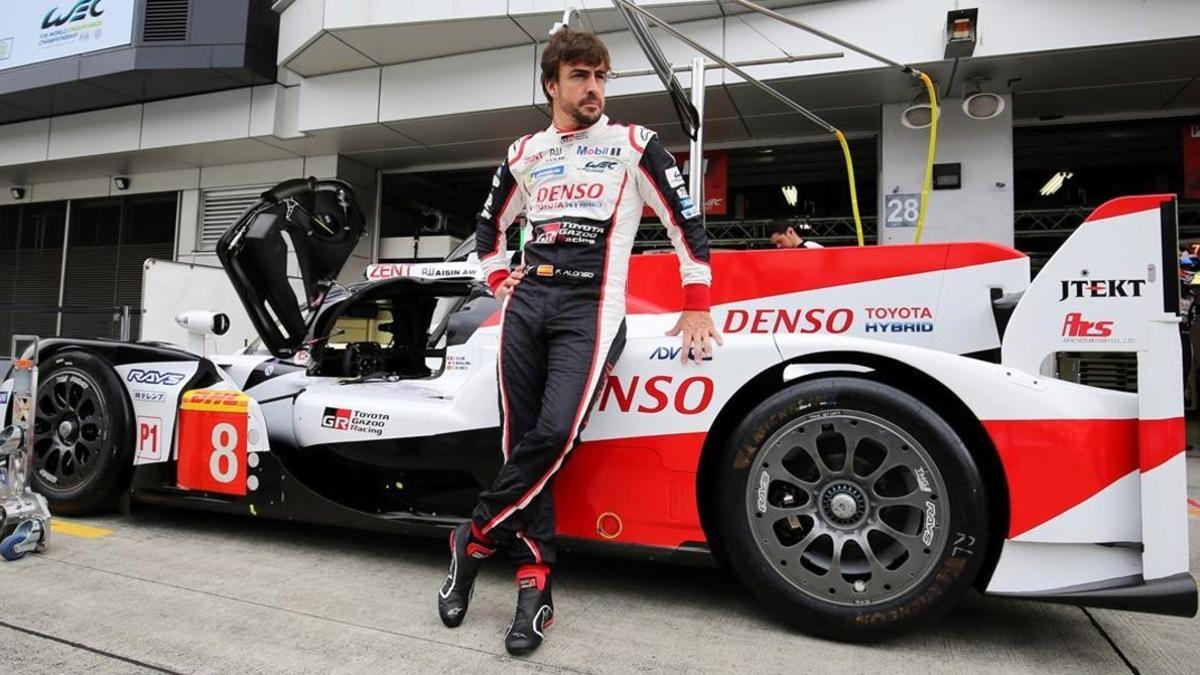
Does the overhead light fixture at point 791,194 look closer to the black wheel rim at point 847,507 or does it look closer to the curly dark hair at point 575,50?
the curly dark hair at point 575,50

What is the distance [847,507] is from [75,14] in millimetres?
12281

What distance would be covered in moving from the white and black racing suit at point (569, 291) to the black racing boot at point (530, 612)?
2.0 inches

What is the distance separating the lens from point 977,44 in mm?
6461

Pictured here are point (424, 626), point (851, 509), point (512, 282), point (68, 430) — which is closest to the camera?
point (851, 509)

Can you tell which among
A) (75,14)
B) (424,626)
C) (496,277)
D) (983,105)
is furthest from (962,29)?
(75,14)

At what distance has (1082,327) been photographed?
6.42ft

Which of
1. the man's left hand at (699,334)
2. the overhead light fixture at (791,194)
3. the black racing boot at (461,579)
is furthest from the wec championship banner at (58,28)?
the man's left hand at (699,334)

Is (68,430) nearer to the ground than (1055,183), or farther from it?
nearer to the ground

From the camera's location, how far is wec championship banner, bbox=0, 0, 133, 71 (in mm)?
9453

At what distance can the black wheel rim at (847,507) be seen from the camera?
196cm

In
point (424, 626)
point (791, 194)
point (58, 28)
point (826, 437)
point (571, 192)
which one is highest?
point (58, 28)

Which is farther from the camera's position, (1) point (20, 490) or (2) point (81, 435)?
(2) point (81, 435)

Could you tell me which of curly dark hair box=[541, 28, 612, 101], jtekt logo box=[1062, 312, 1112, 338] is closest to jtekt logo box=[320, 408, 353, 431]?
curly dark hair box=[541, 28, 612, 101]

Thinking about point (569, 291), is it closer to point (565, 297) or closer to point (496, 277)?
point (565, 297)
